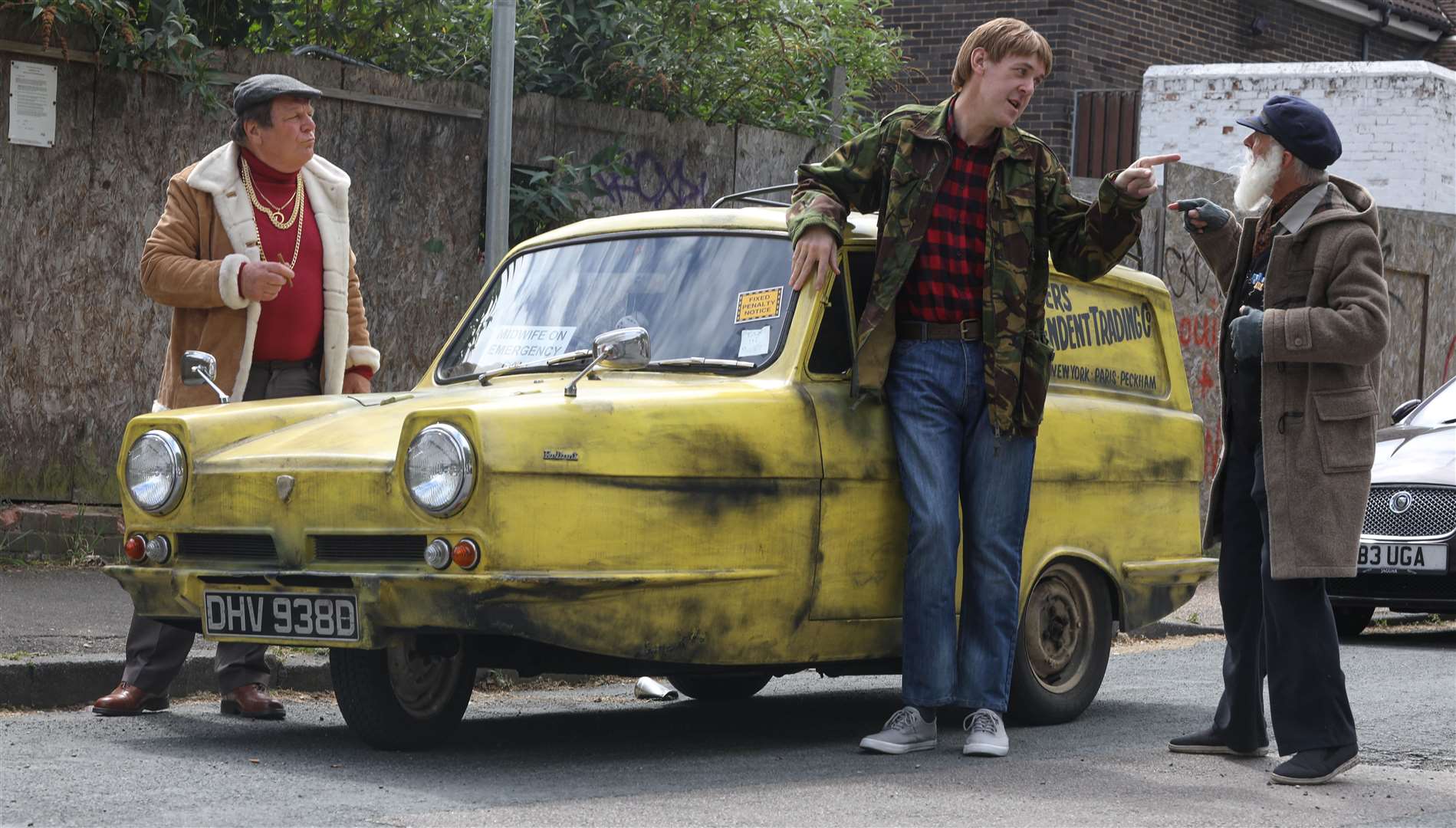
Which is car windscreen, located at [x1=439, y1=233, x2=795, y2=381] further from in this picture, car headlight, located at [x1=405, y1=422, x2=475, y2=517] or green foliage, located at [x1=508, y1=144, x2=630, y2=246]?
green foliage, located at [x1=508, y1=144, x2=630, y2=246]

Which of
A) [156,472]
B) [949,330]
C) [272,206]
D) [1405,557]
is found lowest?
[1405,557]

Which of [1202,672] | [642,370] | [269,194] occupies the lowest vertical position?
[1202,672]

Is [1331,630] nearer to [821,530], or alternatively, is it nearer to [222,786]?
[821,530]

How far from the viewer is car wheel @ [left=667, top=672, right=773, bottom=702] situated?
24.1ft

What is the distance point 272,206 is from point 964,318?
2432 mm

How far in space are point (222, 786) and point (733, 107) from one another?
312 inches

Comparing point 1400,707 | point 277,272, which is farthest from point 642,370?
point 1400,707

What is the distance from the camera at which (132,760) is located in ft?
18.2

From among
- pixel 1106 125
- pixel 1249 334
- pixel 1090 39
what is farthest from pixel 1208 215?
pixel 1090 39

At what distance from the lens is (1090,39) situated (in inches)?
763

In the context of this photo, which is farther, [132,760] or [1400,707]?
[1400,707]

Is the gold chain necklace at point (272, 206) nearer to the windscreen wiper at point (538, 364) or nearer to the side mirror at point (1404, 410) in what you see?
the windscreen wiper at point (538, 364)

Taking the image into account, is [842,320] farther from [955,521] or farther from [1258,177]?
[1258,177]

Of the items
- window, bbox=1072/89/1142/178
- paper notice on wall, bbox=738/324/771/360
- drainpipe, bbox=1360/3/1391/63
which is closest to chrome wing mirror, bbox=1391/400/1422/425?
paper notice on wall, bbox=738/324/771/360
